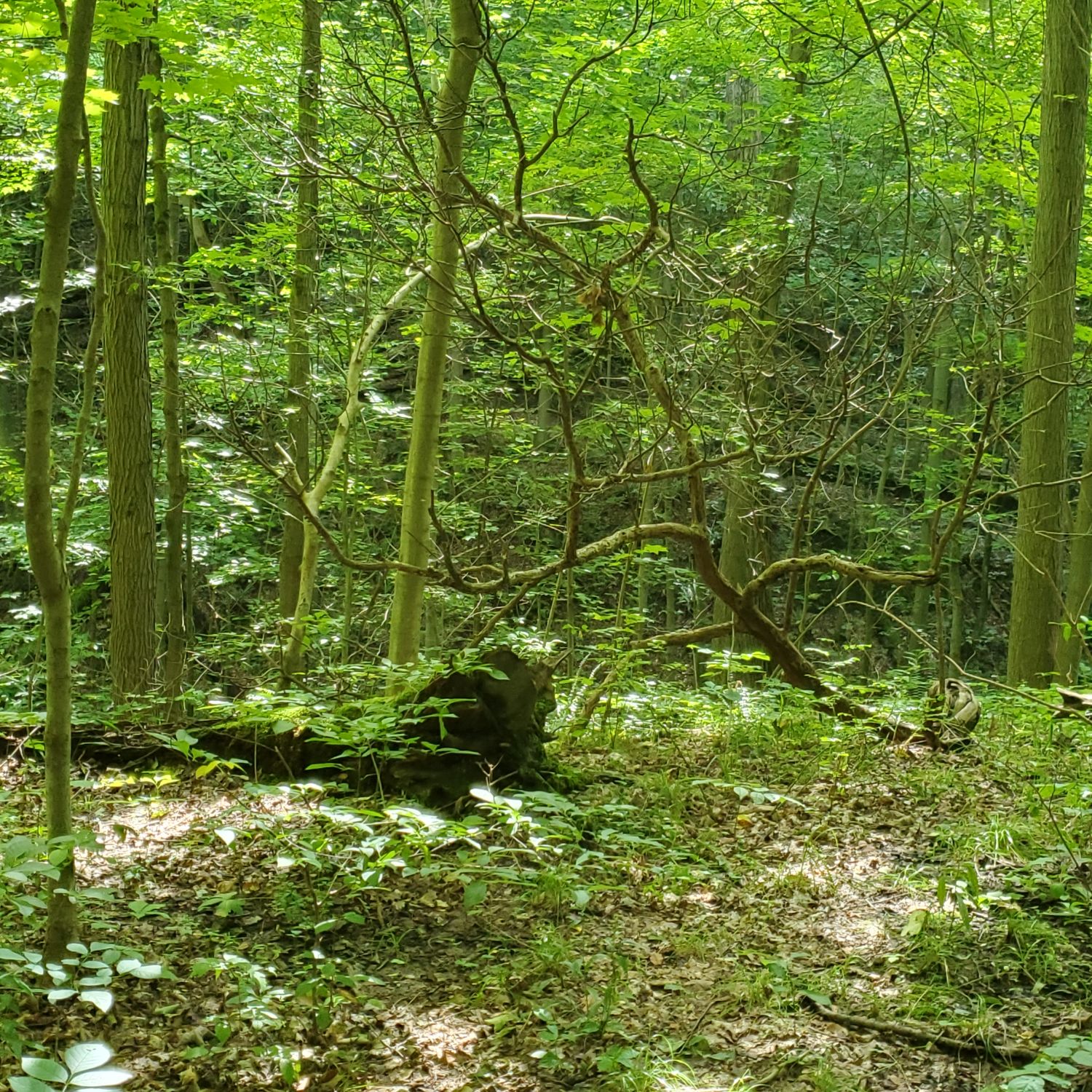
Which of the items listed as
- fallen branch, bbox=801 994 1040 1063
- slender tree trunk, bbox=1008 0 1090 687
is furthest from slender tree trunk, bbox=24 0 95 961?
slender tree trunk, bbox=1008 0 1090 687

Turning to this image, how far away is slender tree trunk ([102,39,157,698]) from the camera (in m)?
7.22

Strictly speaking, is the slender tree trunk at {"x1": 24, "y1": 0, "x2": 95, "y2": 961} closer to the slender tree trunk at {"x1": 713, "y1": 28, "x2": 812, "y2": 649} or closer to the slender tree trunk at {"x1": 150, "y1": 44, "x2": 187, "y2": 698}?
the slender tree trunk at {"x1": 150, "y1": 44, "x2": 187, "y2": 698}

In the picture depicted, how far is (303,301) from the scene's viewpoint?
29.8ft

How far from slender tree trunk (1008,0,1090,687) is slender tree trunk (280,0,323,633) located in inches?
238

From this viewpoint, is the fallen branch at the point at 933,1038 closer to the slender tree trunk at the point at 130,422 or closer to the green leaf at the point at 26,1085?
the green leaf at the point at 26,1085

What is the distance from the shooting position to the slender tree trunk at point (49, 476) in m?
2.98

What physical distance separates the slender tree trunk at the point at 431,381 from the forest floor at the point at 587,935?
4.82 ft

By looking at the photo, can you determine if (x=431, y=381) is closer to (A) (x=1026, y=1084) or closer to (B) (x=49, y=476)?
(B) (x=49, y=476)

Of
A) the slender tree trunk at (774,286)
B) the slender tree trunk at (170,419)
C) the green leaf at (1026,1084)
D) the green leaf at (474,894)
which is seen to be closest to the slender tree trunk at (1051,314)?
the slender tree trunk at (774,286)

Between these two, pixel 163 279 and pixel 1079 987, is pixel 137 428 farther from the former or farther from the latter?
pixel 1079 987

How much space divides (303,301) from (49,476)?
6464 millimetres

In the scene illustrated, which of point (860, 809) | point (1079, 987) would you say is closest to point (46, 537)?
point (1079, 987)

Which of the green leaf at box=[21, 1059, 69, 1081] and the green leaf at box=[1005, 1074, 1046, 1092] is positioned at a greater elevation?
the green leaf at box=[21, 1059, 69, 1081]

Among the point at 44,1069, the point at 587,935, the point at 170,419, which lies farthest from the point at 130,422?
the point at 44,1069
